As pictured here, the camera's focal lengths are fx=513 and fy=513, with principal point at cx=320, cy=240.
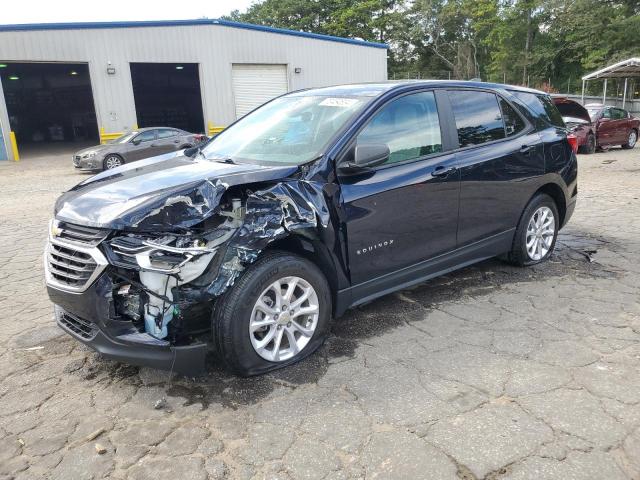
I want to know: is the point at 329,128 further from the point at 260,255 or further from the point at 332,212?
the point at 260,255

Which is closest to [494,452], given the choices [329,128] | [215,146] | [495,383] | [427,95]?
[495,383]

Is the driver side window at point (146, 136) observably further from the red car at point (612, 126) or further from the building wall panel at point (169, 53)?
the red car at point (612, 126)

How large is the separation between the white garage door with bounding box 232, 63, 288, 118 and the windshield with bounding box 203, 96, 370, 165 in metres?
19.2

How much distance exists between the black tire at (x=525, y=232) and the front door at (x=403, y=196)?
1.02 meters

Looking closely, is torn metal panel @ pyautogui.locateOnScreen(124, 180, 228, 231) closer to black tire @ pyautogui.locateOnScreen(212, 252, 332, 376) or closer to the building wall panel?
black tire @ pyautogui.locateOnScreen(212, 252, 332, 376)

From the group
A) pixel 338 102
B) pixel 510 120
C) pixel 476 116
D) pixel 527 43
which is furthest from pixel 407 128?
pixel 527 43

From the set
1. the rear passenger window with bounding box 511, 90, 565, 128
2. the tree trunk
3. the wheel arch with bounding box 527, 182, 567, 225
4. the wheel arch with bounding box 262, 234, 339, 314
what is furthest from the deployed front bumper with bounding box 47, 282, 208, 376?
the tree trunk

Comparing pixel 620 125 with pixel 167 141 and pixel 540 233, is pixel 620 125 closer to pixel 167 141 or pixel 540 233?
pixel 540 233

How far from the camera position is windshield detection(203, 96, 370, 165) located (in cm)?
356

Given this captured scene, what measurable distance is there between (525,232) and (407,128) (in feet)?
5.86

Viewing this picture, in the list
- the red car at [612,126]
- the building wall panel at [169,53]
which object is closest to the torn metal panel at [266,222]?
the red car at [612,126]

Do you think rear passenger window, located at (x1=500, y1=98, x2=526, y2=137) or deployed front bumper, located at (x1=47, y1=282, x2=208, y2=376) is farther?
rear passenger window, located at (x1=500, y1=98, x2=526, y2=137)

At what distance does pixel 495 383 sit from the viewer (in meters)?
3.03

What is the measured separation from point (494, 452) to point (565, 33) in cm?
4317
